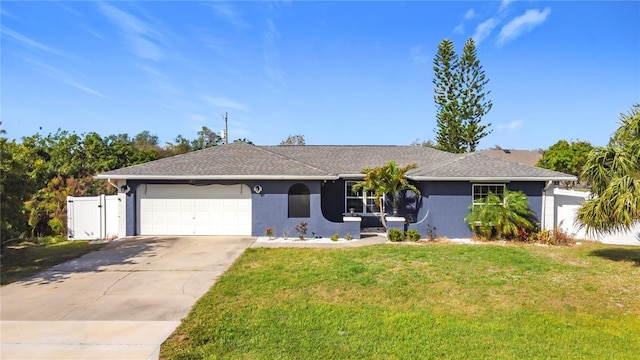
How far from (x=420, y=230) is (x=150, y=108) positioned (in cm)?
1737

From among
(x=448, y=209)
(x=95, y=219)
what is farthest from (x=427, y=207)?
(x=95, y=219)

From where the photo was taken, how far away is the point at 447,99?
103 feet

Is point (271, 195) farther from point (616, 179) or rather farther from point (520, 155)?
point (520, 155)

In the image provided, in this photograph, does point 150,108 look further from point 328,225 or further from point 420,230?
point 420,230

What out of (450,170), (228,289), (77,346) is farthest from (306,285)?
(450,170)

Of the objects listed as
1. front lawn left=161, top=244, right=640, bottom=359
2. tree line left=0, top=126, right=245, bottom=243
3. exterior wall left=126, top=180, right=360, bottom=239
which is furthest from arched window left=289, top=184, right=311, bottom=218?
tree line left=0, top=126, right=245, bottom=243

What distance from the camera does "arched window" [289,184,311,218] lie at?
1403 centimetres

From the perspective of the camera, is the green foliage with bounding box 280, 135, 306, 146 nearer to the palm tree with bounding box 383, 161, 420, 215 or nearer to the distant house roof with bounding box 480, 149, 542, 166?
the distant house roof with bounding box 480, 149, 542, 166

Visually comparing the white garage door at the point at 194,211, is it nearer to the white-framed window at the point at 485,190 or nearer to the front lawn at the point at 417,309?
the front lawn at the point at 417,309

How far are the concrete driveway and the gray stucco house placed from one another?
2.57m

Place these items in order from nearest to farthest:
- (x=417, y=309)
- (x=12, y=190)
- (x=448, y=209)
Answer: (x=417, y=309)
(x=12, y=190)
(x=448, y=209)

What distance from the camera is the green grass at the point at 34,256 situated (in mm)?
9227

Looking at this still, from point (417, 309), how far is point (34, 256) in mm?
11869

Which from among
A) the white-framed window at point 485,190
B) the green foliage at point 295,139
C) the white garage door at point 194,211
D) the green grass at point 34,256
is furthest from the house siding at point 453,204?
the green foliage at point 295,139
